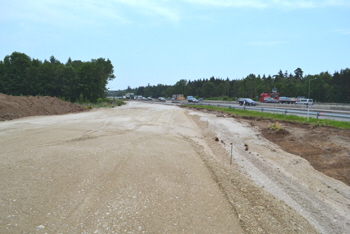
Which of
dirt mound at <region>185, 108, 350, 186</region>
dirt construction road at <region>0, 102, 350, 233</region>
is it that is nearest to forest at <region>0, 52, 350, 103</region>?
dirt mound at <region>185, 108, 350, 186</region>

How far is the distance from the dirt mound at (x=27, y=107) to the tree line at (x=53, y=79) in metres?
26.3

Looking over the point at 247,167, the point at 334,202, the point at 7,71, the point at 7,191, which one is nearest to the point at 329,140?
the point at 247,167

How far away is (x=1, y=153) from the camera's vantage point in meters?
8.66

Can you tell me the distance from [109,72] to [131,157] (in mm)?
68926

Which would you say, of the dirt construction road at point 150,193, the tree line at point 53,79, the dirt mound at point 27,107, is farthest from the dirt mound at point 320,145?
the tree line at point 53,79

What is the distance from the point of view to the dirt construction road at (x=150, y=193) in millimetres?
4516

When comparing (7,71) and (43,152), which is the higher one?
(7,71)

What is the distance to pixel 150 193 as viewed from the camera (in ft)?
18.9

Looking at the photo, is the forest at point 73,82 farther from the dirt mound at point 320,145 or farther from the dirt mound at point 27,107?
the dirt mound at point 320,145

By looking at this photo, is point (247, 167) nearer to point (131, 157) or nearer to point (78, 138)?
point (131, 157)

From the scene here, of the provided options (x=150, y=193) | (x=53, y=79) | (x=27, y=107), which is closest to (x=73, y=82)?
(x=53, y=79)

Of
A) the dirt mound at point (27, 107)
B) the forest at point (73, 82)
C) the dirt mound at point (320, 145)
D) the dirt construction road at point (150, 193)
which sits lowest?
the dirt mound at point (320, 145)

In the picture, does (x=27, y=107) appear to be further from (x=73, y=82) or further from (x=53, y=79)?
(x=53, y=79)

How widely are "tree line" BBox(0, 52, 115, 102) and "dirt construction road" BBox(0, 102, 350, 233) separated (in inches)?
2071
